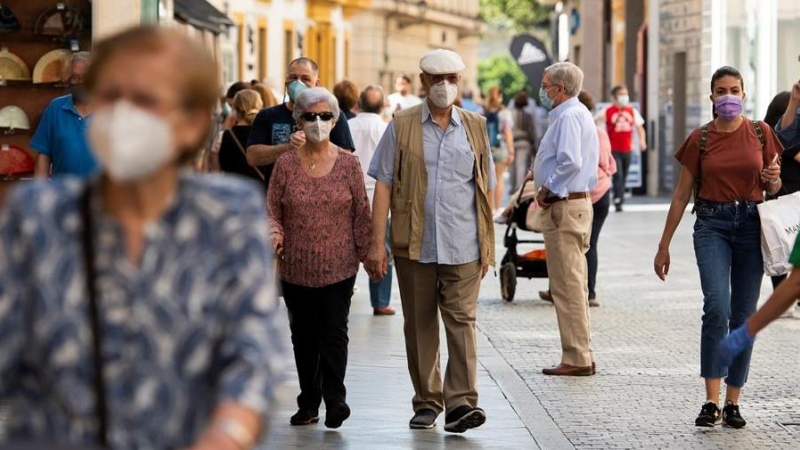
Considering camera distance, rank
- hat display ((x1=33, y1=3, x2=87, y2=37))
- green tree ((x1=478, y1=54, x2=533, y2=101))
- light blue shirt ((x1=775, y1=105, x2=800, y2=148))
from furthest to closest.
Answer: green tree ((x1=478, y1=54, x2=533, y2=101)), hat display ((x1=33, y1=3, x2=87, y2=37)), light blue shirt ((x1=775, y1=105, x2=800, y2=148))

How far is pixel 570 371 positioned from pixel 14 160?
391 centimetres

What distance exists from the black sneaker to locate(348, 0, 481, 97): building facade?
41250 millimetres

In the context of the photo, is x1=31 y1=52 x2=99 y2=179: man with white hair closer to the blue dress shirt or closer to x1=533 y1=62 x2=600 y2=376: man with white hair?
the blue dress shirt

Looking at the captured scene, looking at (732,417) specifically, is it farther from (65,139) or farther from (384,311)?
(384,311)

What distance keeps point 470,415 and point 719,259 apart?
1396 mm

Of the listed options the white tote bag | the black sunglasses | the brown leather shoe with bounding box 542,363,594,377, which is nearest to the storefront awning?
the brown leather shoe with bounding box 542,363,594,377

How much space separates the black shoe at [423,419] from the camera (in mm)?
9414

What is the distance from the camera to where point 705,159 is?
930 centimetres

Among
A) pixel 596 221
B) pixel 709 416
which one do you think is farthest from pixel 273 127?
pixel 596 221

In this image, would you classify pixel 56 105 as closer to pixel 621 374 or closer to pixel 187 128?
pixel 621 374

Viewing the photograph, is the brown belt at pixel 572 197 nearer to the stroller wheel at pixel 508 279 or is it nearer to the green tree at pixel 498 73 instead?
the stroller wheel at pixel 508 279

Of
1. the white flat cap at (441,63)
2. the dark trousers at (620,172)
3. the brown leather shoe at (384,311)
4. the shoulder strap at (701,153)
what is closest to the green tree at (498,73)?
the dark trousers at (620,172)

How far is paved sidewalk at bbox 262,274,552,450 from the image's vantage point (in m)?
8.98

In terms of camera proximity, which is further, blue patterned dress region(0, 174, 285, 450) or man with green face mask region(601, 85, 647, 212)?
man with green face mask region(601, 85, 647, 212)
